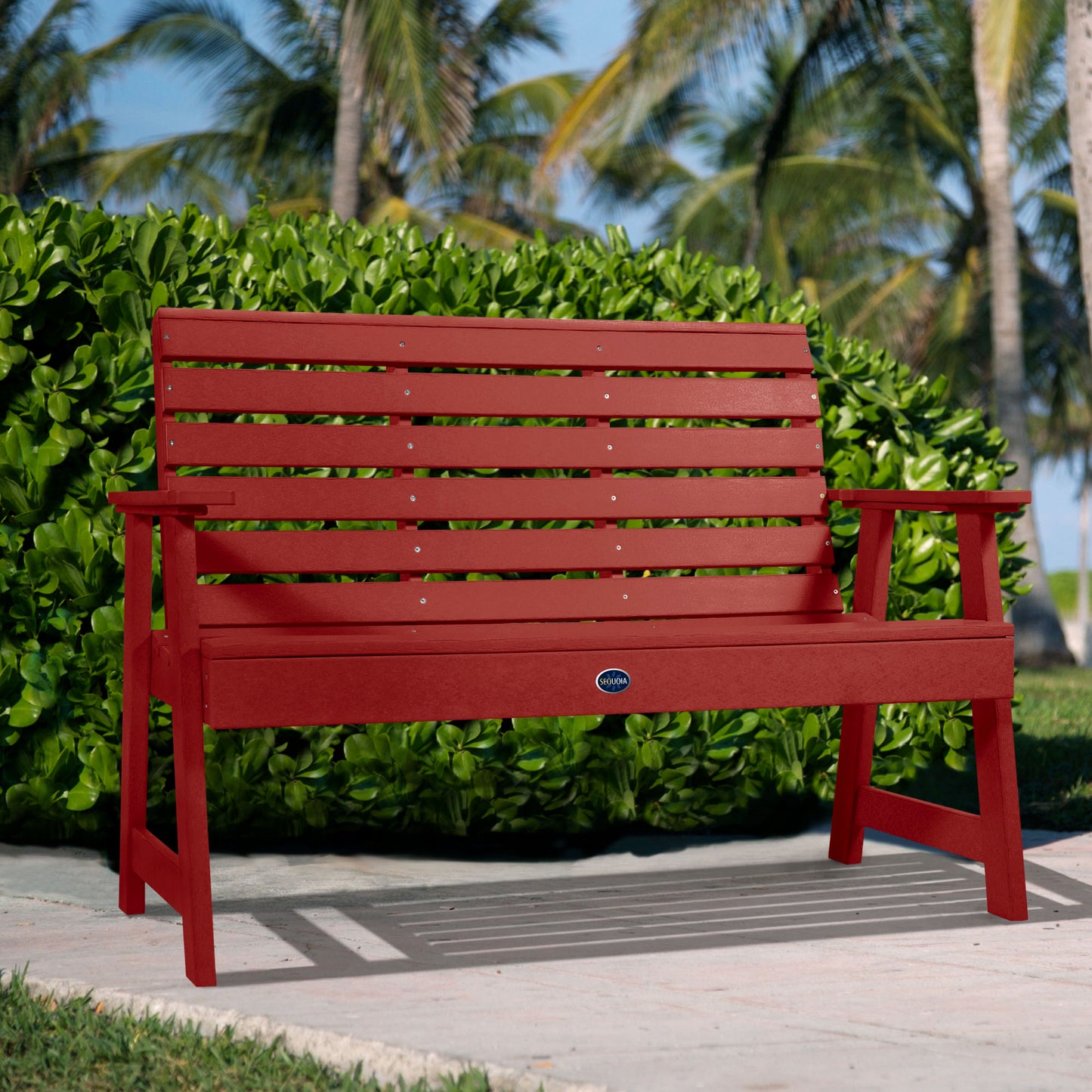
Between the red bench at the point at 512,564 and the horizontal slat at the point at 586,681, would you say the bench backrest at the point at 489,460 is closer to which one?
the red bench at the point at 512,564

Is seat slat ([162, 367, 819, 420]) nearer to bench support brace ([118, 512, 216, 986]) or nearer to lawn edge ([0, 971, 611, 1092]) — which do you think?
bench support brace ([118, 512, 216, 986])

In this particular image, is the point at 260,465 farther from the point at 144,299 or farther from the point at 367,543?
the point at 144,299

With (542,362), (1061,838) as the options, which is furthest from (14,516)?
(1061,838)

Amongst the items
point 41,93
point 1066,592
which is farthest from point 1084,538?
point 41,93

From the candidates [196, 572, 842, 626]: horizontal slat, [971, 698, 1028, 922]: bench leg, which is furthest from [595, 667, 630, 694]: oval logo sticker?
[971, 698, 1028, 922]: bench leg

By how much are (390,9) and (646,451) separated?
12788 millimetres

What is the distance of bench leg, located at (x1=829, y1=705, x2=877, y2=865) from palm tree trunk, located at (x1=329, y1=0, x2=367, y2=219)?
12.1 meters

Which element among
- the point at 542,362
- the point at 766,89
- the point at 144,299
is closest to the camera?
the point at 542,362

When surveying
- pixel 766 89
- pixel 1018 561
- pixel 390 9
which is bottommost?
pixel 1018 561

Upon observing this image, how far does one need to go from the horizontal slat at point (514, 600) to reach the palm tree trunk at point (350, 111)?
39.8 ft

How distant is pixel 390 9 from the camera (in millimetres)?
15047

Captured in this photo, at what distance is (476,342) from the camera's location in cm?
344

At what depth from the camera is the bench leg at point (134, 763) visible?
10.6 feet

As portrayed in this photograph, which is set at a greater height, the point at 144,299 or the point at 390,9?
the point at 390,9
